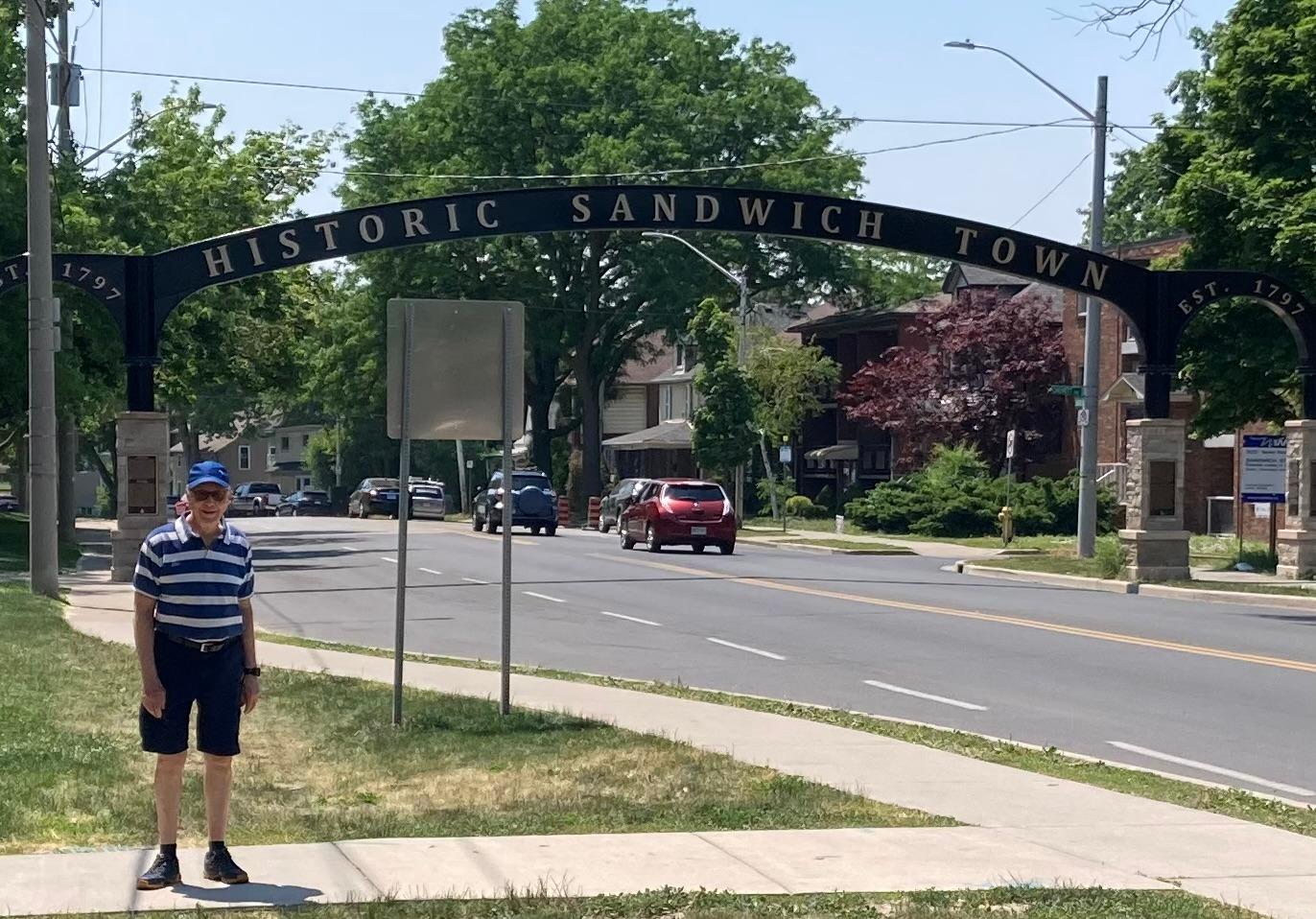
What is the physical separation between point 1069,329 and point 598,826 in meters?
50.7

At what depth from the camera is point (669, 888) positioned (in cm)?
779

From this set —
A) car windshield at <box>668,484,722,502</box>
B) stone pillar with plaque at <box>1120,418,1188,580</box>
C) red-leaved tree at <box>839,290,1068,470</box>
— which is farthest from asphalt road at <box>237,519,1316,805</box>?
red-leaved tree at <box>839,290,1068,470</box>

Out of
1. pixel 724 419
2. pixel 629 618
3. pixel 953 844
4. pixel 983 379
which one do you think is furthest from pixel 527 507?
pixel 953 844

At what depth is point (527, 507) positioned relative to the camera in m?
53.5

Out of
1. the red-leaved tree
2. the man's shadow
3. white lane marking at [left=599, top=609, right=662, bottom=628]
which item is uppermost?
the red-leaved tree

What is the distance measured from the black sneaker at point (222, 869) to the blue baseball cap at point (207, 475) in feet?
5.00

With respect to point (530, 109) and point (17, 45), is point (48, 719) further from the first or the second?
point (530, 109)

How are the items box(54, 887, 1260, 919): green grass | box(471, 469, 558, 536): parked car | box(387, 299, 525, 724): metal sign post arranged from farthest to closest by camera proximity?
box(471, 469, 558, 536): parked car
box(387, 299, 525, 724): metal sign post
box(54, 887, 1260, 919): green grass

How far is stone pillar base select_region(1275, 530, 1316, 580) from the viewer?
3089 cm

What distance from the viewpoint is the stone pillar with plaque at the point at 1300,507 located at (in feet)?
100.0

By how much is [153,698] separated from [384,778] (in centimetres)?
362

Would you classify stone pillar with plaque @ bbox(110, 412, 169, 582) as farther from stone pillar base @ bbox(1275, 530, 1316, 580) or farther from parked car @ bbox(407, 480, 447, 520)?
parked car @ bbox(407, 480, 447, 520)

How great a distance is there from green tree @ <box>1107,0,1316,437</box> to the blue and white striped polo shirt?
79.5 feet

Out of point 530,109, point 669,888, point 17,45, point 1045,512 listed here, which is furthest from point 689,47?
point 669,888
